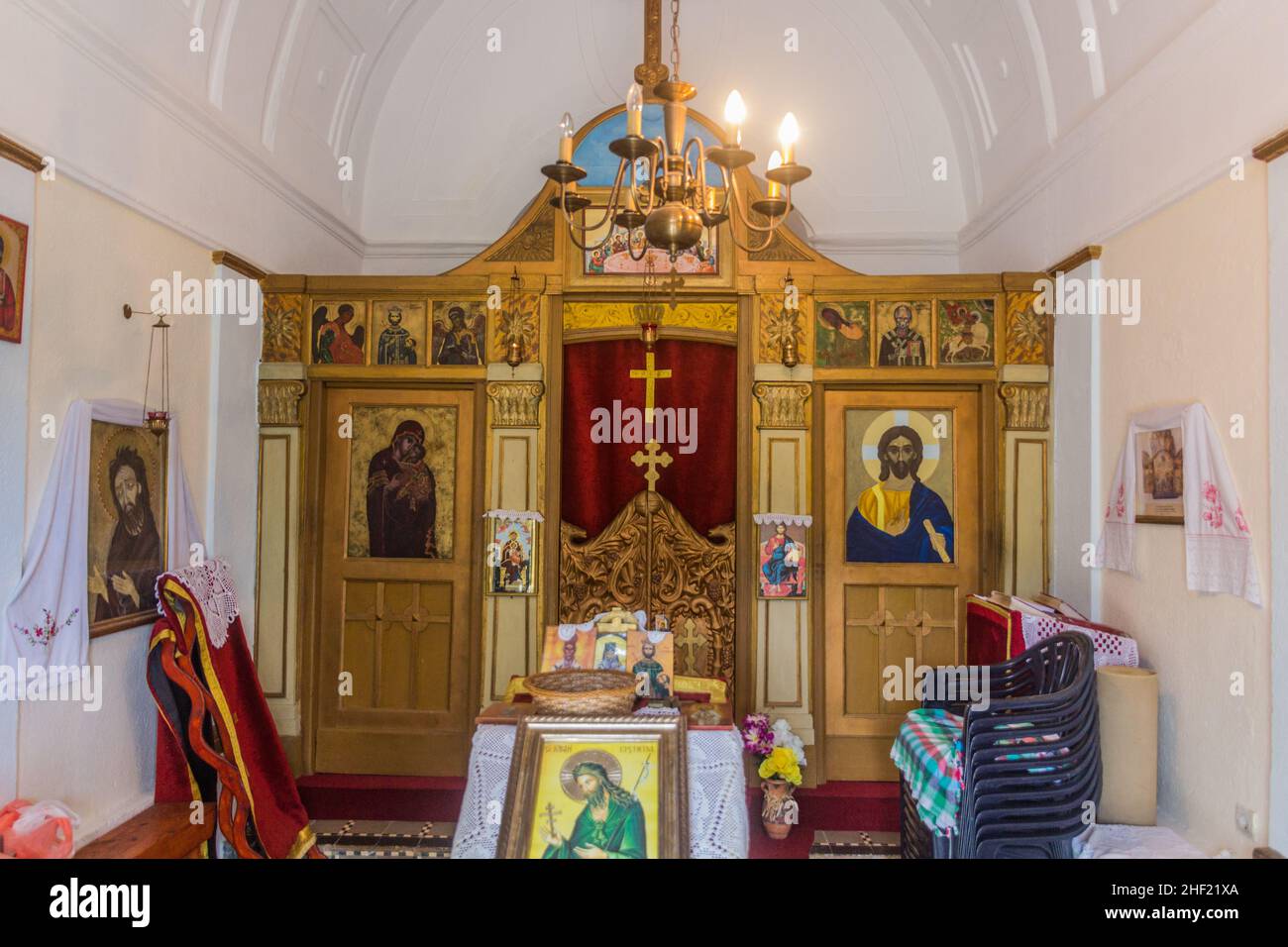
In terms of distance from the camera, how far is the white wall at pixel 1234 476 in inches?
120

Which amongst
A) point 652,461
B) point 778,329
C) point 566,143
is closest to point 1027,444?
point 778,329

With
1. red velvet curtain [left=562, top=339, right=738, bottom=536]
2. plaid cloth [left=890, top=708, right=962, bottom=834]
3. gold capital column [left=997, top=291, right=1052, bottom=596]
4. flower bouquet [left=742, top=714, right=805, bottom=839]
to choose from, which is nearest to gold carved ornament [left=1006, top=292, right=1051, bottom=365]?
gold capital column [left=997, top=291, right=1052, bottom=596]

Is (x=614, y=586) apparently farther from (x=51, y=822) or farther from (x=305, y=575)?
(x=51, y=822)

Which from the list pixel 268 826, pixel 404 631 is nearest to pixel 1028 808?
pixel 268 826

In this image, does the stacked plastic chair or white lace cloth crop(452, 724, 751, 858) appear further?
the stacked plastic chair

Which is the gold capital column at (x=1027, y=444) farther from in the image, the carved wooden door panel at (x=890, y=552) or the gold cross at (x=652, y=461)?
the gold cross at (x=652, y=461)

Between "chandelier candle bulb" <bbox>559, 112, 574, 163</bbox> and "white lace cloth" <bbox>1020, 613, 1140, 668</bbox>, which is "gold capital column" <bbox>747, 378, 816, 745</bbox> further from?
"chandelier candle bulb" <bbox>559, 112, 574, 163</bbox>

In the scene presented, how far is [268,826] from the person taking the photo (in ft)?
12.8

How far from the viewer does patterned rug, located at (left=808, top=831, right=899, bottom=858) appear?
428 cm

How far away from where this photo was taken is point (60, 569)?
331 centimetres

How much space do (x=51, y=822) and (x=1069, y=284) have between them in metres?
5.14

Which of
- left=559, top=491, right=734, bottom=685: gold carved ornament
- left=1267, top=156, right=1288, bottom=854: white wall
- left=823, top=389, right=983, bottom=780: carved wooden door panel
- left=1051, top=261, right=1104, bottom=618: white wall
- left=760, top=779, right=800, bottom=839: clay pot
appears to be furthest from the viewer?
left=559, top=491, right=734, bottom=685: gold carved ornament

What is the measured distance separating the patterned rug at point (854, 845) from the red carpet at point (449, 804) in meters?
0.07

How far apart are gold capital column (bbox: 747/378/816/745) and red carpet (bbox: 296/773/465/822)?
189 cm
